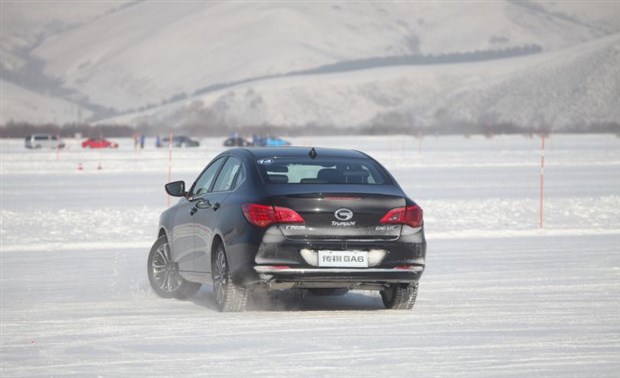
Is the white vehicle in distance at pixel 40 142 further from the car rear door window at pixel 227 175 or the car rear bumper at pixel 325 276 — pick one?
the car rear bumper at pixel 325 276

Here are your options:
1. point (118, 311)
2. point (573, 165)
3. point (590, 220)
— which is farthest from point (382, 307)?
point (573, 165)

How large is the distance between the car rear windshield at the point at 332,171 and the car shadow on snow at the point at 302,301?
4.34 ft

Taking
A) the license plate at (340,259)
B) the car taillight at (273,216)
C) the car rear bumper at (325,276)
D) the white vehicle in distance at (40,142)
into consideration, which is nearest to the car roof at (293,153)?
the car taillight at (273,216)

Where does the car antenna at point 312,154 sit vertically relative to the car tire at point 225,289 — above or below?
above

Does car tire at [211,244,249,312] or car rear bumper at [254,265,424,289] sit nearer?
car rear bumper at [254,265,424,289]

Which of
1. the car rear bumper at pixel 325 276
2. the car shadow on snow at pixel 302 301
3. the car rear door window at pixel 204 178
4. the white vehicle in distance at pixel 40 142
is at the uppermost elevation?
the car rear door window at pixel 204 178

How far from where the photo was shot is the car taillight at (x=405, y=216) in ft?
38.1

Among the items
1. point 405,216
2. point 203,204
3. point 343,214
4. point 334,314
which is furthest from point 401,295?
point 203,204

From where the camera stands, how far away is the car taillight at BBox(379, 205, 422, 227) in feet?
38.1

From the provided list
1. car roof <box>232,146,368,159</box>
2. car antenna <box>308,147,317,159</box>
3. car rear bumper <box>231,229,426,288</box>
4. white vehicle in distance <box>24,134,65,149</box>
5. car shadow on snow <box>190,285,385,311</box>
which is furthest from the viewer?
white vehicle in distance <box>24,134,65,149</box>

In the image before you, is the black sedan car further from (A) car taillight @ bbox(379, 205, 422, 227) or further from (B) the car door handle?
(B) the car door handle

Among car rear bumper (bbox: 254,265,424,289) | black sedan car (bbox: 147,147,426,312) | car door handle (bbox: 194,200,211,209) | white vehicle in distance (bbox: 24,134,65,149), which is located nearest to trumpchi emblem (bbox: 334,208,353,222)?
black sedan car (bbox: 147,147,426,312)

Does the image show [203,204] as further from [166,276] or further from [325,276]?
[325,276]

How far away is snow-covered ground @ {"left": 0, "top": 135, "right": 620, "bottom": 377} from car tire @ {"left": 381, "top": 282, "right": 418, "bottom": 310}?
0.47 ft
